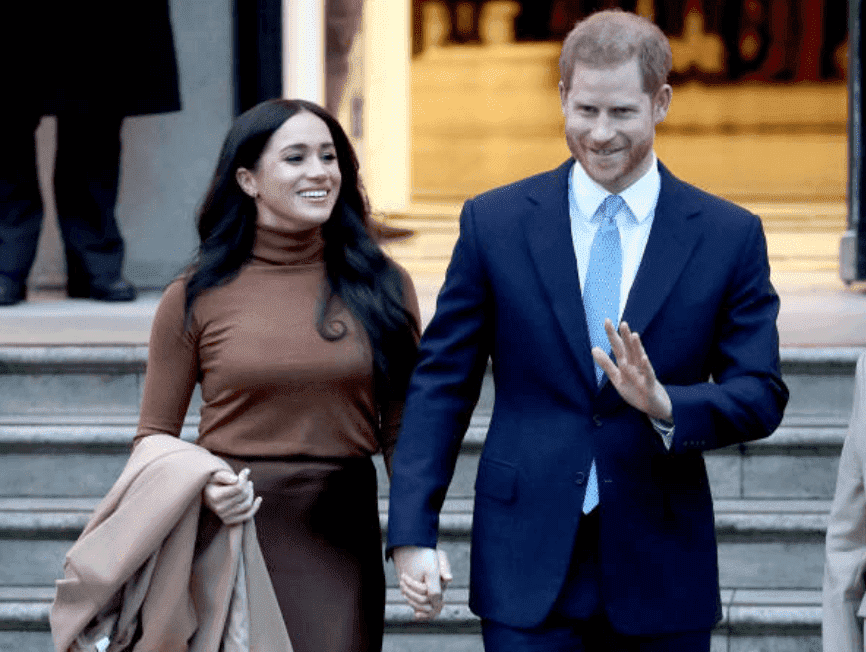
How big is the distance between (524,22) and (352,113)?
2.64 metres

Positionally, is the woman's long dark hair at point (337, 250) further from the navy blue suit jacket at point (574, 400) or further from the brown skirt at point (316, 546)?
the navy blue suit jacket at point (574, 400)

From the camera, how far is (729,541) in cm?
502

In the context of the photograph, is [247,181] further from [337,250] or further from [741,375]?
[741,375]

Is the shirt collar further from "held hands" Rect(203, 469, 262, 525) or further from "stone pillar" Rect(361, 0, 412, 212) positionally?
"stone pillar" Rect(361, 0, 412, 212)

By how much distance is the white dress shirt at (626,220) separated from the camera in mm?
3041

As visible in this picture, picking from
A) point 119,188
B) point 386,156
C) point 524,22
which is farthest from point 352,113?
point 524,22

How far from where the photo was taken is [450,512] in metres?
5.07

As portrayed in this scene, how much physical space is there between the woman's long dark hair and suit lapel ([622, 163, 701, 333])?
782 millimetres

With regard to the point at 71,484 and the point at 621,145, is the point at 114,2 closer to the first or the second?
the point at 71,484

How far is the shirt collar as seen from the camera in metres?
3.04

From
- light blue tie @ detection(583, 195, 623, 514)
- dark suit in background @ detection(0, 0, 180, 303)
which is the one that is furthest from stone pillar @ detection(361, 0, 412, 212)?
light blue tie @ detection(583, 195, 623, 514)

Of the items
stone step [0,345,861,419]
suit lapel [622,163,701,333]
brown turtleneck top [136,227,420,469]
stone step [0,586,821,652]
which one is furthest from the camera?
stone step [0,345,861,419]

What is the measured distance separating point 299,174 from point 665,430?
1099 mm

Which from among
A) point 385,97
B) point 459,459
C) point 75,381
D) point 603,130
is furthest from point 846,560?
point 385,97
